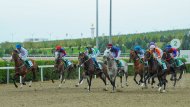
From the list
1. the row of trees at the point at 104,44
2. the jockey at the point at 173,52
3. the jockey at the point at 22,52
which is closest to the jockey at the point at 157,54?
the jockey at the point at 173,52

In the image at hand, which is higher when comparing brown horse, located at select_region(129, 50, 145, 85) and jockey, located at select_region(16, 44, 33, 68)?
jockey, located at select_region(16, 44, 33, 68)

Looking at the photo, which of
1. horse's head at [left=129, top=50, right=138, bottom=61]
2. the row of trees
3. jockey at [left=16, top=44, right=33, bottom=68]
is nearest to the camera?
jockey at [left=16, top=44, right=33, bottom=68]

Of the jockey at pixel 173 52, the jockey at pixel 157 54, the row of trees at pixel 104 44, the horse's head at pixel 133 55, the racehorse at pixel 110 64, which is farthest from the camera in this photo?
the row of trees at pixel 104 44

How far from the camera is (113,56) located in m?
18.7

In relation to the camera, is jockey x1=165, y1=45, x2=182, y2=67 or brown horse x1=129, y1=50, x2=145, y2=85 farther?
brown horse x1=129, y1=50, x2=145, y2=85

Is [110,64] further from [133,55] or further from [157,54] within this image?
[133,55]

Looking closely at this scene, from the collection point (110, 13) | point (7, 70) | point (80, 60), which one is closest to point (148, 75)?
point (80, 60)

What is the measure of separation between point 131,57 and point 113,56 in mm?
2785

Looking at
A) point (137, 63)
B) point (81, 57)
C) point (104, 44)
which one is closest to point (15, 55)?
point (81, 57)

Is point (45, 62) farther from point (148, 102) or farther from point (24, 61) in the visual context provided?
point (148, 102)

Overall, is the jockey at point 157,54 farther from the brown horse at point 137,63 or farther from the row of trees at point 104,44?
the row of trees at point 104,44

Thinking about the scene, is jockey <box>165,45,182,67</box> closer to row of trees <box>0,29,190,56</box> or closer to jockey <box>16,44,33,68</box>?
jockey <box>16,44,33,68</box>

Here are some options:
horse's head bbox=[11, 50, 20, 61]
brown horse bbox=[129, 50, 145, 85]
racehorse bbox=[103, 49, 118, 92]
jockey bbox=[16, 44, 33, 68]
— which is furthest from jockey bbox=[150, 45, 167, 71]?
horse's head bbox=[11, 50, 20, 61]

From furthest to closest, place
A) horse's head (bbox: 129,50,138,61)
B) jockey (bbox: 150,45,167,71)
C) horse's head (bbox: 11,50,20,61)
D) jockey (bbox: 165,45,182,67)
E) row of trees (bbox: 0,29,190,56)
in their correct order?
row of trees (bbox: 0,29,190,56) < horse's head (bbox: 129,50,138,61) < jockey (bbox: 165,45,182,67) < horse's head (bbox: 11,50,20,61) < jockey (bbox: 150,45,167,71)
